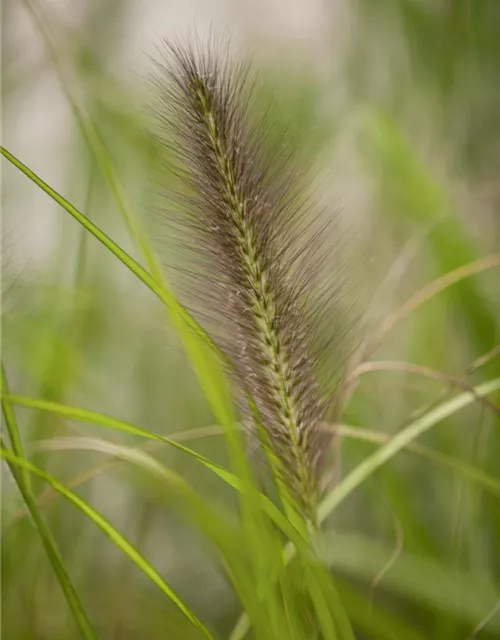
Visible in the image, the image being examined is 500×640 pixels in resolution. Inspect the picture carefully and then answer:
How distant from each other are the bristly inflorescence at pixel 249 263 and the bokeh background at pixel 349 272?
17cm

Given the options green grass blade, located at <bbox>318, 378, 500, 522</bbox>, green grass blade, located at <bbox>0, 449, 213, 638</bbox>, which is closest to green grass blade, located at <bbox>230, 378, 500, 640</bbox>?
green grass blade, located at <bbox>318, 378, 500, 522</bbox>

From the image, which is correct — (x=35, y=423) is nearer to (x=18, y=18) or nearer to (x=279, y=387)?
(x=279, y=387)

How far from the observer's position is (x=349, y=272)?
1.84ft

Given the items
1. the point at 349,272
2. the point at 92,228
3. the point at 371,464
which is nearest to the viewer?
the point at 92,228

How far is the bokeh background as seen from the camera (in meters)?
0.52

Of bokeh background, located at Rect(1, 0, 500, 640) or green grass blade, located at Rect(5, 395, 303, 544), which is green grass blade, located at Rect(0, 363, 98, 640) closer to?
green grass blade, located at Rect(5, 395, 303, 544)

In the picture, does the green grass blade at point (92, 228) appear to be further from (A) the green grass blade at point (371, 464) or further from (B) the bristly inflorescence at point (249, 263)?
(A) the green grass blade at point (371, 464)

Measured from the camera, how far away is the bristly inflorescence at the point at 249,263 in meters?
0.26

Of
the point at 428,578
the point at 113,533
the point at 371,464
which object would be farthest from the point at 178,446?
the point at 428,578

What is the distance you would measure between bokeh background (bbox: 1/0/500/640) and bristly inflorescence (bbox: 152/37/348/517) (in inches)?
6.5

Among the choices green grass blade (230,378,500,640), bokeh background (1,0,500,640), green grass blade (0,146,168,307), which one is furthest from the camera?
bokeh background (1,0,500,640)

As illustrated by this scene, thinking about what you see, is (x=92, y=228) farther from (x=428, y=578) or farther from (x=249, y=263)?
(x=428, y=578)

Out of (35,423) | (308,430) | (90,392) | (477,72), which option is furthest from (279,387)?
(477,72)

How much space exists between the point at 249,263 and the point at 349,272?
29cm
